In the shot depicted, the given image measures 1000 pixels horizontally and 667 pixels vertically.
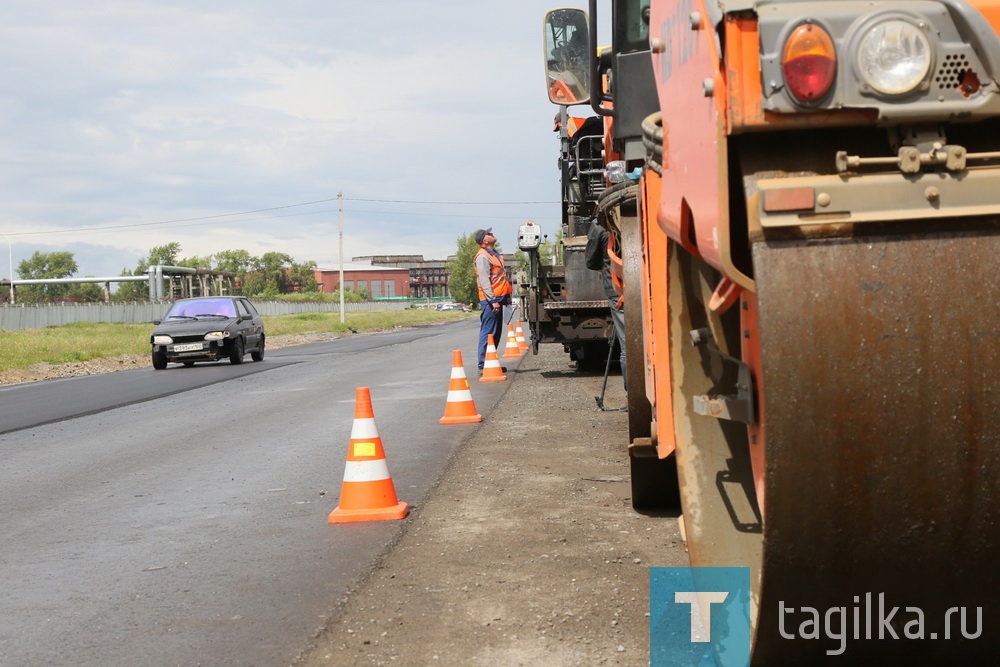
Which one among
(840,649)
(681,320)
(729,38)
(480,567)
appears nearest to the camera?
(729,38)

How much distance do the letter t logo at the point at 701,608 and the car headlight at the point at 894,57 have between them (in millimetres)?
1427

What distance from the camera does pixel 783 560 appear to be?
244cm

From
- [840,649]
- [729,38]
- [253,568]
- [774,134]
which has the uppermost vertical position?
[729,38]

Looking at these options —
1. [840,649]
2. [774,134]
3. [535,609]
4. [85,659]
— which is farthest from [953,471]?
[85,659]

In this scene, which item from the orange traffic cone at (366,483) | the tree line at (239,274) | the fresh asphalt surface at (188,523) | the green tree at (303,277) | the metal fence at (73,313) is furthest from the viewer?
the green tree at (303,277)

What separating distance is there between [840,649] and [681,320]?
3.71 feet

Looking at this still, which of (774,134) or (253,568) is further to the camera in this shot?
(253,568)

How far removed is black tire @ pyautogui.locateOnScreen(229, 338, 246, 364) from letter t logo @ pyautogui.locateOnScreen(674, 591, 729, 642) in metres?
19.9

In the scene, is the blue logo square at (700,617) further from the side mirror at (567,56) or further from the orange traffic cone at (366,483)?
the side mirror at (567,56)

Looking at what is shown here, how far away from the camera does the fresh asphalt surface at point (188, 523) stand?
438 centimetres

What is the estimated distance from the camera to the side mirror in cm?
570

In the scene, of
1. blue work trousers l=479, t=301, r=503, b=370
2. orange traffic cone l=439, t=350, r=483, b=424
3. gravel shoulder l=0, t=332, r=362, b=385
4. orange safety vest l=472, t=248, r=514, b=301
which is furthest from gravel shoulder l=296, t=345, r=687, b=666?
gravel shoulder l=0, t=332, r=362, b=385

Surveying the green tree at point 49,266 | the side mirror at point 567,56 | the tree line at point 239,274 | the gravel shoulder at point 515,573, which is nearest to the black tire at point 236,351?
the gravel shoulder at point 515,573

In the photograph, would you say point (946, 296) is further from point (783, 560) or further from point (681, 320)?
point (681, 320)
